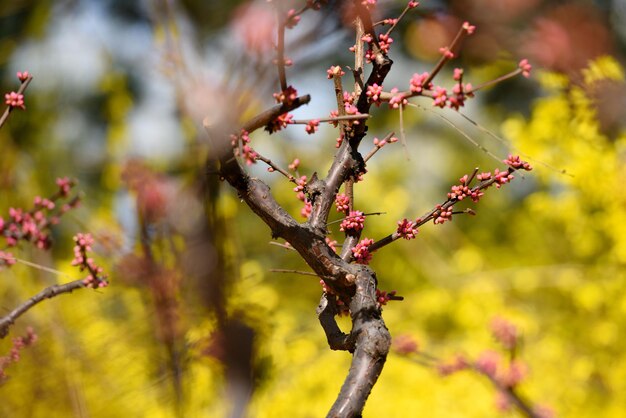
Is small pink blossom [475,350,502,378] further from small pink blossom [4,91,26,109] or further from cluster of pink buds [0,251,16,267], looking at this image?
small pink blossom [4,91,26,109]

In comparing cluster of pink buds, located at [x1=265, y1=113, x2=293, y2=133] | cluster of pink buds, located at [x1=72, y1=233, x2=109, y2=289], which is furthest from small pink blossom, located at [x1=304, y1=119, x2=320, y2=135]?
cluster of pink buds, located at [x1=72, y1=233, x2=109, y2=289]

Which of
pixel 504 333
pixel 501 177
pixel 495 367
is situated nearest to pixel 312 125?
pixel 501 177

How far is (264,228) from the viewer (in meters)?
5.46

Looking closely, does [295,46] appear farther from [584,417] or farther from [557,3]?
[557,3]

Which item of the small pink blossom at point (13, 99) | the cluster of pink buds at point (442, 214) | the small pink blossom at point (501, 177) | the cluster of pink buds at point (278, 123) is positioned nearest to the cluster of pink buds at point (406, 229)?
the cluster of pink buds at point (442, 214)

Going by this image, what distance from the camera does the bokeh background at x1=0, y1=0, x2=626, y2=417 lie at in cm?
133

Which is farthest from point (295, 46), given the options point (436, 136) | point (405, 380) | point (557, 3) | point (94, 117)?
point (436, 136)

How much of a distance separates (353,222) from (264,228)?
Answer: 14.1 feet

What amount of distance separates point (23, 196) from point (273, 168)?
324cm

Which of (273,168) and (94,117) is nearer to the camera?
(273,168)

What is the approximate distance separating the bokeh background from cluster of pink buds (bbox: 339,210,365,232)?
0.49 ft

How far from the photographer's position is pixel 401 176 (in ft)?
17.3

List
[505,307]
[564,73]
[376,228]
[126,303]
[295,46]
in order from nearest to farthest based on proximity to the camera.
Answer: [295,46]
[564,73]
[126,303]
[505,307]
[376,228]

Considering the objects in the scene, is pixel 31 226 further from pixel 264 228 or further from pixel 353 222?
pixel 264 228
